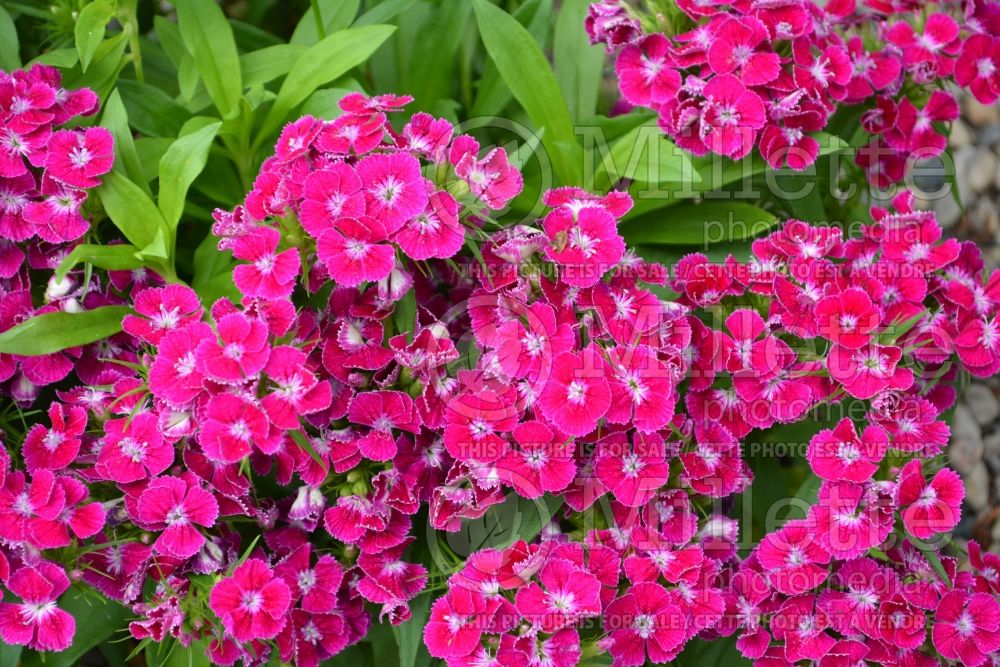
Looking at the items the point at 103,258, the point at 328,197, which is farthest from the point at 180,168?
the point at 328,197

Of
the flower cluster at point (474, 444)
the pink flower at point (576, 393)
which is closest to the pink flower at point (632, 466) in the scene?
the flower cluster at point (474, 444)

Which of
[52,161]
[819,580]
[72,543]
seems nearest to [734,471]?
[819,580]

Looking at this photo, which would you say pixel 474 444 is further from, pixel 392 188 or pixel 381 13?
pixel 381 13

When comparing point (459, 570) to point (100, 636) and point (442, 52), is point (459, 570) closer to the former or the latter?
point (100, 636)

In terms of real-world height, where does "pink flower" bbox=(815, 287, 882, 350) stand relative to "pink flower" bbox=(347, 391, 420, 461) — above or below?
above

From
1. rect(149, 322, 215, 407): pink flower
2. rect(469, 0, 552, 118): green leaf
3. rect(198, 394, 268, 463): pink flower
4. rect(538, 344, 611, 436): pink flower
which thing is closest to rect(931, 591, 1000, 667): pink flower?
rect(538, 344, 611, 436): pink flower

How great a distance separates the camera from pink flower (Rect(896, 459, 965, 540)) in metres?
1.65

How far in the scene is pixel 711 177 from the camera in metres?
2.05

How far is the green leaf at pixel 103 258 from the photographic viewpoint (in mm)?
1697

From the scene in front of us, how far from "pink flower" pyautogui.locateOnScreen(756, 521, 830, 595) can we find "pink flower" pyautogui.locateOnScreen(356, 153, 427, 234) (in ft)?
2.84

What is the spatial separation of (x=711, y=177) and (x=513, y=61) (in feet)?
1.72

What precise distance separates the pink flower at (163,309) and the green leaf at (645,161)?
3.02ft

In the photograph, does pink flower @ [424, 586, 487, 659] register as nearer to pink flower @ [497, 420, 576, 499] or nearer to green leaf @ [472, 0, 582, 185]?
pink flower @ [497, 420, 576, 499]

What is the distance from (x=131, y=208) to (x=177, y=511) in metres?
0.62
